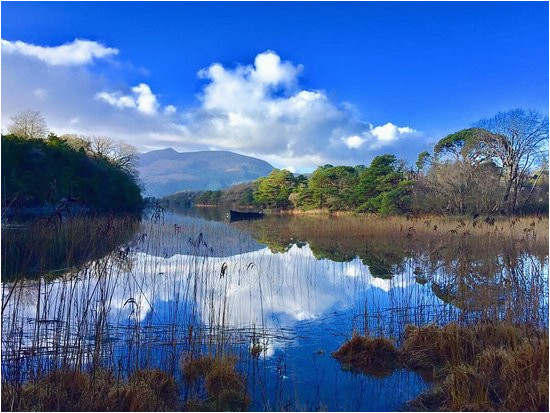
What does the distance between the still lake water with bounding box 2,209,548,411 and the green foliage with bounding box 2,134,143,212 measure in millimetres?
11258

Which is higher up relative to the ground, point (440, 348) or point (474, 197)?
point (474, 197)

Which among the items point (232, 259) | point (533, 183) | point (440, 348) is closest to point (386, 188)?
point (533, 183)

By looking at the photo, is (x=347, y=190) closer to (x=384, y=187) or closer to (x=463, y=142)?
(x=384, y=187)

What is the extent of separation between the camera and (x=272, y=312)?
6926 millimetres

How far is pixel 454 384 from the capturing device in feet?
12.6

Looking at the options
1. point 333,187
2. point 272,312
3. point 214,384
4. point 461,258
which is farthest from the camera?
point 333,187

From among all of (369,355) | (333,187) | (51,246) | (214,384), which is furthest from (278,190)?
(214,384)

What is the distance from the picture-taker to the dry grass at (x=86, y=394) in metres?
3.54

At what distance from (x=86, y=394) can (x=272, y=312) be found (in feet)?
12.0

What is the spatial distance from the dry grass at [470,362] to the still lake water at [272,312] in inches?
10.6

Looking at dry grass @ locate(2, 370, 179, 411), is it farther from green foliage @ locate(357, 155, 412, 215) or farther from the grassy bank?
green foliage @ locate(357, 155, 412, 215)

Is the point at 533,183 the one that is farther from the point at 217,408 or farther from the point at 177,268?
the point at 217,408

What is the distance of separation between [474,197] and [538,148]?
23.9 feet

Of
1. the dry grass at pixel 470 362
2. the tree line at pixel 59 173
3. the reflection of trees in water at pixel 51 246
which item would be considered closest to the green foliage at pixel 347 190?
the tree line at pixel 59 173
